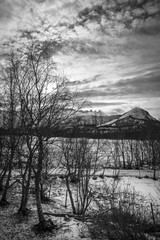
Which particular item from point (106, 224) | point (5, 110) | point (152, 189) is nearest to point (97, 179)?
point (152, 189)

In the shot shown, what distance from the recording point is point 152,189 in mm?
23578

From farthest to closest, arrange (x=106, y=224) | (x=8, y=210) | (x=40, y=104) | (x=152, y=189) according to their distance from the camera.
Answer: (x=152, y=189) → (x=8, y=210) → (x=40, y=104) → (x=106, y=224)

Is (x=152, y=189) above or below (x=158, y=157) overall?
below

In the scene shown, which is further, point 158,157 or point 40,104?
point 158,157

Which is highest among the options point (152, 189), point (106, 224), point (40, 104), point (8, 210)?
point (40, 104)

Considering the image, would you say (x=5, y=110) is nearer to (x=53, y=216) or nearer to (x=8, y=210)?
(x=8, y=210)

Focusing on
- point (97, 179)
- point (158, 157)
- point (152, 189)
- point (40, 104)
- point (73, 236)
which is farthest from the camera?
point (158, 157)

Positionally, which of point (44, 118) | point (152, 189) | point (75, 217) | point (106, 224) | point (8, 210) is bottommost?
point (152, 189)

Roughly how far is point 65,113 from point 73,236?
7021 mm

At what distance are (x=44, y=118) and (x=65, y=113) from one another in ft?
3.79

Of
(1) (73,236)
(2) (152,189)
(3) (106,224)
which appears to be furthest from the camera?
(2) (152,189)

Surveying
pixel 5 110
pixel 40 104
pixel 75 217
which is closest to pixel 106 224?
pixel 40 104

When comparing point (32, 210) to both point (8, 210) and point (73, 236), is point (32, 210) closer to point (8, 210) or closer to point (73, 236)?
point (8, 210)

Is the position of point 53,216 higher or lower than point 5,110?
lower
